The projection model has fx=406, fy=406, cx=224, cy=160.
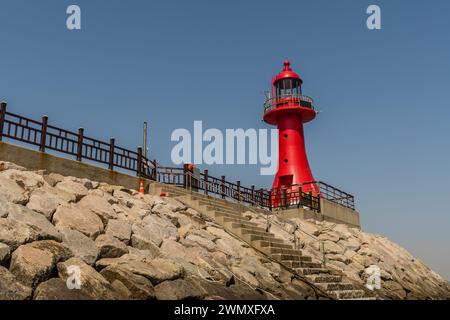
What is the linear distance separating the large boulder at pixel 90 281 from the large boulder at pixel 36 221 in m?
0.76

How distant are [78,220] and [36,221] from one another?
3.47 ft

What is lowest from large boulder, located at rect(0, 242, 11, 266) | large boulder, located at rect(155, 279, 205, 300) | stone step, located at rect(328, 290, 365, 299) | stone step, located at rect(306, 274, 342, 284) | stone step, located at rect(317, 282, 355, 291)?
stone step, located at rect(328, 290, 365, 299)

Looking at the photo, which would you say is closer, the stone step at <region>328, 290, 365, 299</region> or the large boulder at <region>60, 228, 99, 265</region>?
the large boulder at <region>60, 228, 99, 265</region>

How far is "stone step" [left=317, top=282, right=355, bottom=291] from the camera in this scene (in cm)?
1128

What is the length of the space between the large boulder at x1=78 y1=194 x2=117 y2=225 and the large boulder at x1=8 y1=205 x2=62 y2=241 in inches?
60.0

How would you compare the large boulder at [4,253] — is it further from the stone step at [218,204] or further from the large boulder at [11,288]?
the stone step at [218,204]

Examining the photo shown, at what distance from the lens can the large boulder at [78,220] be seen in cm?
841

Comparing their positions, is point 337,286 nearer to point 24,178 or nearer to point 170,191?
point 170,191

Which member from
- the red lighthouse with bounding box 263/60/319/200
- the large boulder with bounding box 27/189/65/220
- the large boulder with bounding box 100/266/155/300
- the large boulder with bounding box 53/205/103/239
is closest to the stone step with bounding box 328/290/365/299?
the large boulder with bounding box 100/266/155/300

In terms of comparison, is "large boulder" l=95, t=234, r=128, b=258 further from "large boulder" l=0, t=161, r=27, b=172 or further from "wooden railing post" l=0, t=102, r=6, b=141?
"wooden railing post" l=0, t=102, r=6, b=141

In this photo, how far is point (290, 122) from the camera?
25344mm

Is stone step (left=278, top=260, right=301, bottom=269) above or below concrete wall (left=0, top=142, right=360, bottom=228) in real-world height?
below
